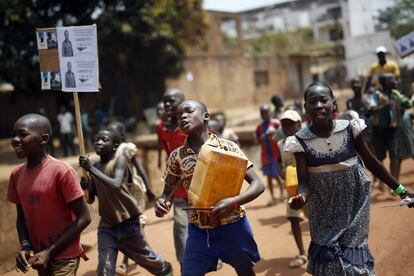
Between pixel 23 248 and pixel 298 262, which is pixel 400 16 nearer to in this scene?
pixel 298 262

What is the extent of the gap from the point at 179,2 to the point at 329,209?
17.0 meters

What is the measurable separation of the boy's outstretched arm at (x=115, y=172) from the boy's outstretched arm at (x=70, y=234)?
73 centimetres

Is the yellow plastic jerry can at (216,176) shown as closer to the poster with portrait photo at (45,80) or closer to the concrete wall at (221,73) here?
the poster with portrait photo at (45,80)

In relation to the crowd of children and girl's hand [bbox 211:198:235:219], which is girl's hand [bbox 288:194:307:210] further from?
girl's hand [bbox 211:198:235:219]

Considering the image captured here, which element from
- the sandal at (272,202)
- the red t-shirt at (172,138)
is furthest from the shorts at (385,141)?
the red t-shirt at (172,138)

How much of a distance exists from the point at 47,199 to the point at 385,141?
221 inches

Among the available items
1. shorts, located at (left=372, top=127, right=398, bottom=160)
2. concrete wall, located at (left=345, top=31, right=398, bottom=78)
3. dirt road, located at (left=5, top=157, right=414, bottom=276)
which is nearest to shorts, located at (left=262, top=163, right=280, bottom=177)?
dirt road, located at (left=5, top=157, right=414, bottom=276)

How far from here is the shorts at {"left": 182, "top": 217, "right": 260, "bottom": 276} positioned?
10.8ft

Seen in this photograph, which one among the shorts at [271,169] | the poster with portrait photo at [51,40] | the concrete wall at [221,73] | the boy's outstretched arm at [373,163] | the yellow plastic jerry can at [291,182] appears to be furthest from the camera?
the concrete wall at [221,73]

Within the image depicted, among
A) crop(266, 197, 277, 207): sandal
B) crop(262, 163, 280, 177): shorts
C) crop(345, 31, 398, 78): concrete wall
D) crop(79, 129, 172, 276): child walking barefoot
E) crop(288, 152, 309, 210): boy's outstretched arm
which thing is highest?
crop(345, 31, 398, 78): concrete wall

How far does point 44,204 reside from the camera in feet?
10.0

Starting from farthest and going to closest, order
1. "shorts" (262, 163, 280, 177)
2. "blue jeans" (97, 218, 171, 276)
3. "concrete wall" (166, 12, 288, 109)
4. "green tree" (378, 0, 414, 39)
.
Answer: "concrete wall" (166, 12, 288, 109) → "green tree" (378, 0, 414, 39) → "shorts" (262, 163, 280, 177) → "blue jeans" (97, 218, 171, 276)

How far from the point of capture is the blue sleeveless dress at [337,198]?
10.3 ft

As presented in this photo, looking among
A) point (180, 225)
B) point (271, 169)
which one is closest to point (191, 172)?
point (180, 225)
